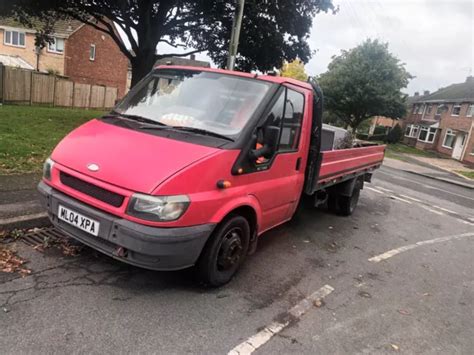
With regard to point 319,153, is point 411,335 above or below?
below

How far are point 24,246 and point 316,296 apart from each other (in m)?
3.18

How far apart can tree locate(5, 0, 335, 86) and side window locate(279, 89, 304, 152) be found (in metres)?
10.6

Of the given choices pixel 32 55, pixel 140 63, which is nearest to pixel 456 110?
pixel 140 63

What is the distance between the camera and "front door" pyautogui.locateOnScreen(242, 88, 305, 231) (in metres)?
4.25

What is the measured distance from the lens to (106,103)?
29875mm

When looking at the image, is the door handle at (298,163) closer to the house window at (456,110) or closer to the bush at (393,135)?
the house window at (456,110)

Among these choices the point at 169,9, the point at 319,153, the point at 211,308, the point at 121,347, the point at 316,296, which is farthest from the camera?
the point at 169,9

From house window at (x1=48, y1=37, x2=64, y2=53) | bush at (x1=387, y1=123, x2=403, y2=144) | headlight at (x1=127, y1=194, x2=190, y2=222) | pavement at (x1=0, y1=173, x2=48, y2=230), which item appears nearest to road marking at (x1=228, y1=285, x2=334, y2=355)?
headlight at (x1=127, y1=194, x2=190, y2=222)

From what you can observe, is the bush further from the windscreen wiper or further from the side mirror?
the windscreen wiper

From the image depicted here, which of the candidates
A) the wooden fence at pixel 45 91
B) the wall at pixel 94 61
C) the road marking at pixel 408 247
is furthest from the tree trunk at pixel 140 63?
the wall at pixel 94 61

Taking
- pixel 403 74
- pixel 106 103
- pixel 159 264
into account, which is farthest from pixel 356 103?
pixel 159 264

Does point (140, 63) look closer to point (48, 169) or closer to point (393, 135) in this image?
point (48, 169)

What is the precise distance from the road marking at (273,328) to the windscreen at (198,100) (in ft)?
5.91

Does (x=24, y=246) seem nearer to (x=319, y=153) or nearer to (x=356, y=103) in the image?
(x=319, y=153)
